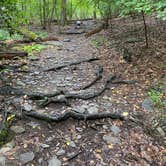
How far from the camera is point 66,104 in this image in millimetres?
5363

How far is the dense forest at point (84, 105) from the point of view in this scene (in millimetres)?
4238

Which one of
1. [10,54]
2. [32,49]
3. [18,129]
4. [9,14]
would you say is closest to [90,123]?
[18,129]

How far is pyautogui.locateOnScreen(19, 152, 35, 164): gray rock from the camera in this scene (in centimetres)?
395

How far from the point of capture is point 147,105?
5664 millimetres

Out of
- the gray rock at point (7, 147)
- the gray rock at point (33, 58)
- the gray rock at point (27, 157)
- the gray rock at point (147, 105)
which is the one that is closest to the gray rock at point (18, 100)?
the gray rock at point (7, 147)

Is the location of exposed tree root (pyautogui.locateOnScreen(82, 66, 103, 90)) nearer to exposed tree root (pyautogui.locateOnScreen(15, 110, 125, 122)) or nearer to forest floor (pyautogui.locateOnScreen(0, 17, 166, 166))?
forest floor (pyautogui.locateOnScreen(0, 17, 166, 166))

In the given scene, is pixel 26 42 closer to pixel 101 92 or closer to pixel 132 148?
pixel 101 92

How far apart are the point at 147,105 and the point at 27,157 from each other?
9.19ft

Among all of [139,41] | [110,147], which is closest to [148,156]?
[110,147]

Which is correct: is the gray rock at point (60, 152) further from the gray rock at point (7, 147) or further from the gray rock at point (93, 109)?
the gray rock at point (93, 109)

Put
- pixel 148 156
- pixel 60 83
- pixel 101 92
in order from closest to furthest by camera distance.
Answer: pixel 148 156 → pixel 101 92 → pixel 60 83

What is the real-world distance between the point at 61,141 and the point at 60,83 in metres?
2.31

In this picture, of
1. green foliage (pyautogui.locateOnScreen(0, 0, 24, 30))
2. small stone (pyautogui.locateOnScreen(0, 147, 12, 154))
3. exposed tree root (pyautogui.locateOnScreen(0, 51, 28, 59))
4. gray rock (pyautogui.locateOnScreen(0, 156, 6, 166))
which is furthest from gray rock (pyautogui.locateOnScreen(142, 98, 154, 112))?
exposed tree root (pyautogui.locateOnScreen(0, 51, 28, 59))

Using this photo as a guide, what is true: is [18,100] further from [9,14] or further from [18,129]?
[9,14]
